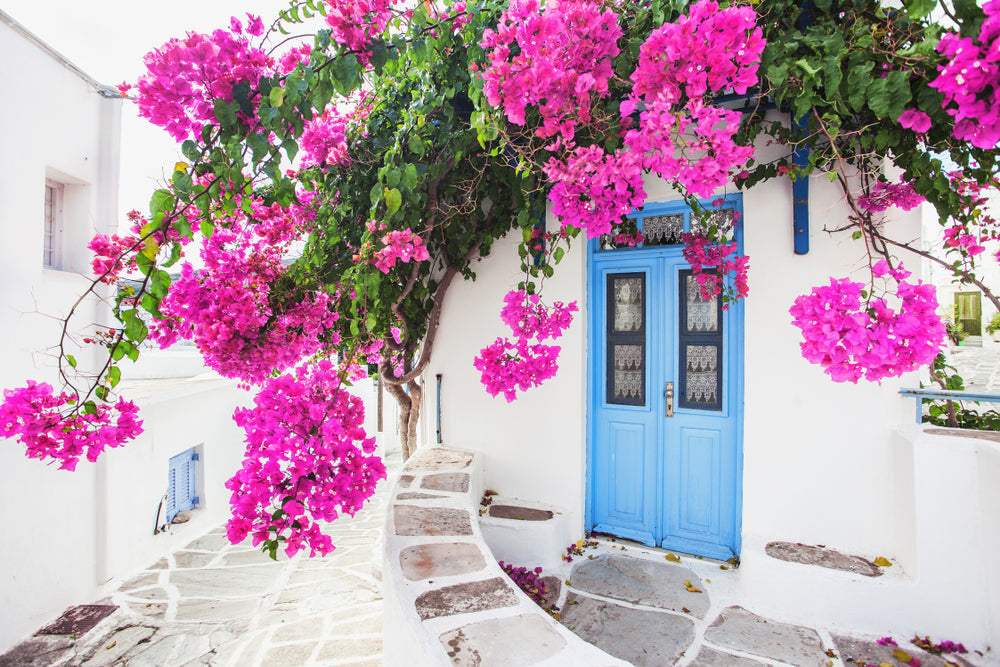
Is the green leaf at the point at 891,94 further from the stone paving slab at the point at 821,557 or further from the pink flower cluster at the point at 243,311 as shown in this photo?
the pink flower cluster at the point at 243,311

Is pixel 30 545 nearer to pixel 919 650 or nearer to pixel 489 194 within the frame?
pixel 489 194

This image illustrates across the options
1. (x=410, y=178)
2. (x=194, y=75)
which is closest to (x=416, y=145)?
(x=410, y=178)

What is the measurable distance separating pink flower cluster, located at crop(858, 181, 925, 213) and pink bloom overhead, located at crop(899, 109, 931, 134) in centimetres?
89

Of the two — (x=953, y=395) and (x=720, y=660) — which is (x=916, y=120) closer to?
(x=953, y=395)

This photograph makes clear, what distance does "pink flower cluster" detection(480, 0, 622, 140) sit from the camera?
178 cm

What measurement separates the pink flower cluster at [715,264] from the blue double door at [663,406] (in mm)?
235

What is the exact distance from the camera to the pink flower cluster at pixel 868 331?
4.92 feet

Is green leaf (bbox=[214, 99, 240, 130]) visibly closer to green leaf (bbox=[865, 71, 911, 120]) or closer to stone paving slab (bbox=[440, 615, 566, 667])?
stone paving slab (bbox=[440, 615, 566, 667])

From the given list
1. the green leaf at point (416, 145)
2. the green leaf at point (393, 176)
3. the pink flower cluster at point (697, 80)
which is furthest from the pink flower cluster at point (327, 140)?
the pink flower cluster at point (697, 80)

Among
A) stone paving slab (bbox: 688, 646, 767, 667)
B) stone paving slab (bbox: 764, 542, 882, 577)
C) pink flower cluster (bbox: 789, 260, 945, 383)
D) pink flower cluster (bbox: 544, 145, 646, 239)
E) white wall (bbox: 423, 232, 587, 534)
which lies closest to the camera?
pink flower cluster (bbox: 789, 260, 945, 383)

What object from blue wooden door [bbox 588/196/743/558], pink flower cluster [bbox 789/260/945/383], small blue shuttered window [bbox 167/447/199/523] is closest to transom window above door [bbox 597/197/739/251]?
blue wooden door [bbox 588/196/743/558]

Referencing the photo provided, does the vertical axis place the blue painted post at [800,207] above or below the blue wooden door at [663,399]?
above

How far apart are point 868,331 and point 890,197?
1.51 meters

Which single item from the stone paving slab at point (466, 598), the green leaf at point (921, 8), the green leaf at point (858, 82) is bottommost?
the stone paving slab at point (466, 598)
